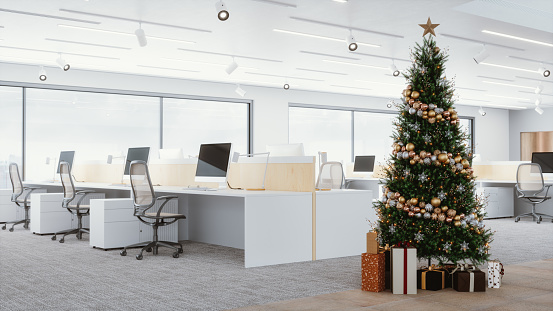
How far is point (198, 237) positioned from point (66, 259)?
179 cm

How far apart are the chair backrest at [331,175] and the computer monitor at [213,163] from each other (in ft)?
8.66

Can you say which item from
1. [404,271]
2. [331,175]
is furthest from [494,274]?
[331,175]

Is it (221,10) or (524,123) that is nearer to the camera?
(221,10)

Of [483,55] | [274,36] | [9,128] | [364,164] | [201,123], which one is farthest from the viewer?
[201,123]

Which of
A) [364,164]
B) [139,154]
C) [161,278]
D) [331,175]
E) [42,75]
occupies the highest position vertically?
[42,75]

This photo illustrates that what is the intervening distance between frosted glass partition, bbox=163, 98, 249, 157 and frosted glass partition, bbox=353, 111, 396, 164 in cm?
344

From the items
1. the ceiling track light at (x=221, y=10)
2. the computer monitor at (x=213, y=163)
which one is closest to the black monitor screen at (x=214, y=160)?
the computer monitor at (x=213, y=163)

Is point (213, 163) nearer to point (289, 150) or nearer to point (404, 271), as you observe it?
point (289, 150)

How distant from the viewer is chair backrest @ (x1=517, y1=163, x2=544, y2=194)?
9594mm

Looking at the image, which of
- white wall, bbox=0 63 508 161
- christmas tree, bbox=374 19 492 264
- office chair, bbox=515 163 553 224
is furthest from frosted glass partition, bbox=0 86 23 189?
office chair, bbox=515 163 553 224

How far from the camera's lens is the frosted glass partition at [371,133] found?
1548 centimetres

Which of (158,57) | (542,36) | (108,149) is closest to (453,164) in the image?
(542,36)

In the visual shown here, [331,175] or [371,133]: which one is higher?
[371,133]

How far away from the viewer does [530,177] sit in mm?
9641
